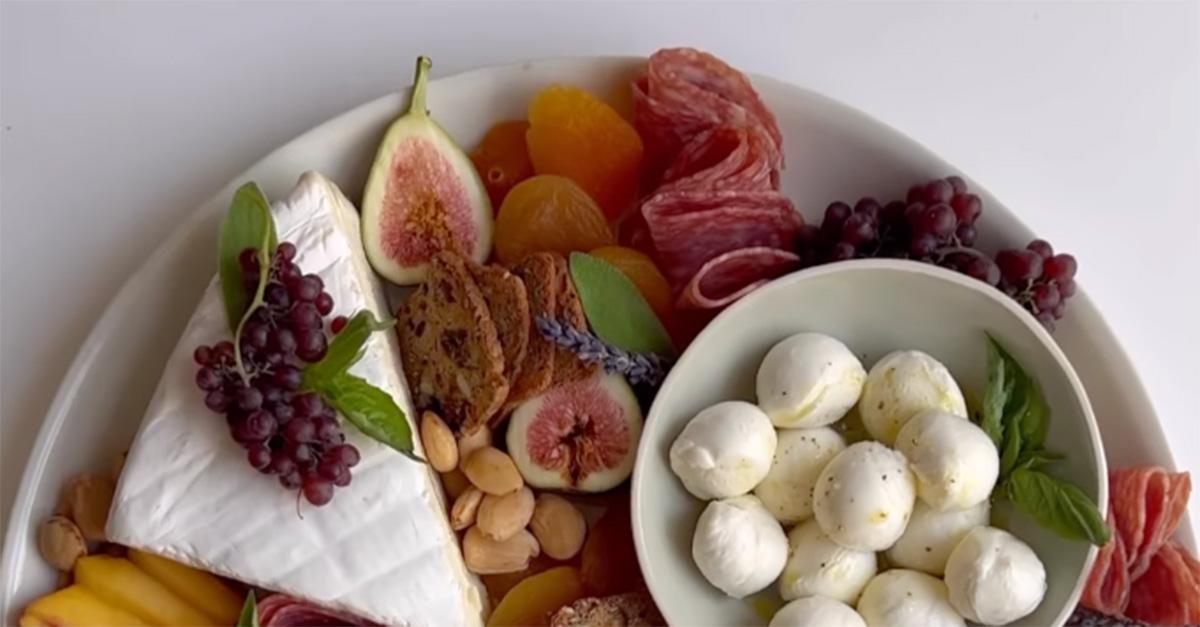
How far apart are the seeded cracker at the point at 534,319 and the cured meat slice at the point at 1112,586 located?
2.22 ft

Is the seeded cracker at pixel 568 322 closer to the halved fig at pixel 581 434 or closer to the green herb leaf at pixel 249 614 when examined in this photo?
the halved fig at pixel 581 434

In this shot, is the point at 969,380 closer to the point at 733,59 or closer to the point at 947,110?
the point at 947,110

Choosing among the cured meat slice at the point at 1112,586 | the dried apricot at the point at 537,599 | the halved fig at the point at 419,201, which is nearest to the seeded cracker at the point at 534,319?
the halved fig at the point at 419,201

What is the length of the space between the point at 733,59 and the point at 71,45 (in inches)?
36.0

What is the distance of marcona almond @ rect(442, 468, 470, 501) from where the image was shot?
1.54 metres

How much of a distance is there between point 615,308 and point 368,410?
0.31m

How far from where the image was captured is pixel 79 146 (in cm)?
171

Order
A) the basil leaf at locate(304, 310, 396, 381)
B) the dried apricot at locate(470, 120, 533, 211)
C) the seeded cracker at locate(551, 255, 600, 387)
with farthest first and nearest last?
the dried apricot at locate(470, 120, 533, 211)
the seeded cracker at locate(551, 255, 600, 387)
the basil leaf at locate(304, 310, 396, 381)

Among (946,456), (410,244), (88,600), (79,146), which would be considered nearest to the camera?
(946,456)

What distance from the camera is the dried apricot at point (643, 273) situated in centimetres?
153

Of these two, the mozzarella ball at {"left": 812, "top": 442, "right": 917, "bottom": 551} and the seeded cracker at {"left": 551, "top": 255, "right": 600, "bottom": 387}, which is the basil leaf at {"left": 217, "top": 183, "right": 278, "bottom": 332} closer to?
the seeded cracker at {"left": 551, "top": 255, "right": 600, "bottom": 387}

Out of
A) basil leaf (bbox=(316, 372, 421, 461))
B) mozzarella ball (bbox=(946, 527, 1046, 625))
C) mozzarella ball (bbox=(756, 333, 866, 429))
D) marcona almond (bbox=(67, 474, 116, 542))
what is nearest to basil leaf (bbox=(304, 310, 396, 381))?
basil leaf (bbox=(316, 372, 421, 461))

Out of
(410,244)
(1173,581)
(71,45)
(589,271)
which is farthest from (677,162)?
(71,45)

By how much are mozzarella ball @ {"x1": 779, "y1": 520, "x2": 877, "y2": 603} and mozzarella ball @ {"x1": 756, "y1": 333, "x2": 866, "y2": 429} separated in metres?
0.13
